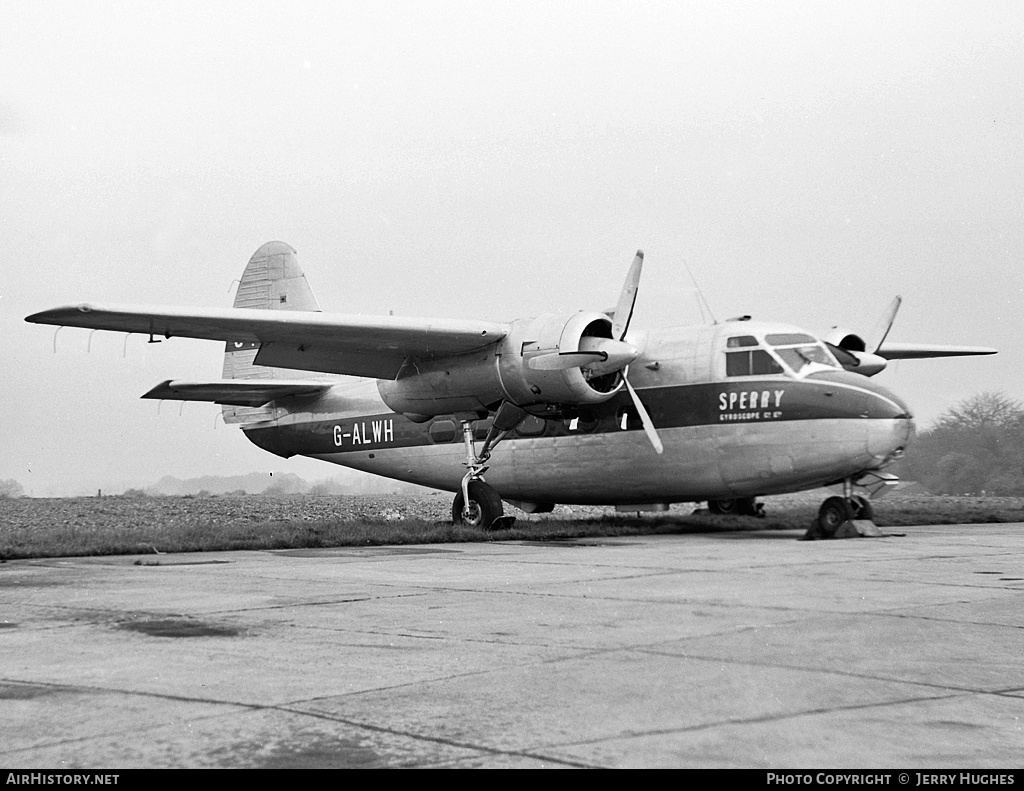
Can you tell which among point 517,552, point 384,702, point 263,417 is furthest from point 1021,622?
point 263,417

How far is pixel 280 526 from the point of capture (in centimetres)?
1656

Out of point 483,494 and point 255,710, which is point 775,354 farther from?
point 255,710

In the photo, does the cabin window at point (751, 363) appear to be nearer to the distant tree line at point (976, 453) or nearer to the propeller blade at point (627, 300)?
the propeller blade at point (627, 300)

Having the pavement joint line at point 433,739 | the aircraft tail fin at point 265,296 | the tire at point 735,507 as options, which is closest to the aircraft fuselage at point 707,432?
the tire at point 735,507

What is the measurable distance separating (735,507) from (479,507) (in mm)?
6749

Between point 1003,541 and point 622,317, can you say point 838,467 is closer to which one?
point 1003,541

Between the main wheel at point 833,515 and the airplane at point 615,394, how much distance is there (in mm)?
21

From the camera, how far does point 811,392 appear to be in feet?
56.6

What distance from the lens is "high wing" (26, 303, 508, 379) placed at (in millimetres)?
15081

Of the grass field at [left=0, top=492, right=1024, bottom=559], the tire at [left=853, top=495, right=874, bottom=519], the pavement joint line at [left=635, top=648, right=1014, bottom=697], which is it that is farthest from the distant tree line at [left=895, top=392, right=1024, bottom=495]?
the pavement joint line at [left=635, top=648, right=1014, bottom=697]

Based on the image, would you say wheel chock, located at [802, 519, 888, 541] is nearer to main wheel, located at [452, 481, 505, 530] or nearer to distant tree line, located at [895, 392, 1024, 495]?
main wheel, located at [452, 481, 505, 530]

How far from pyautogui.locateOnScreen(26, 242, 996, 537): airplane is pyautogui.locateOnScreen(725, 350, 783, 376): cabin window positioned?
23 mm

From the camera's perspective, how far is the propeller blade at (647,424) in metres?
18.0

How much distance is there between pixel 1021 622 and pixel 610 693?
A: 339 centimetres
